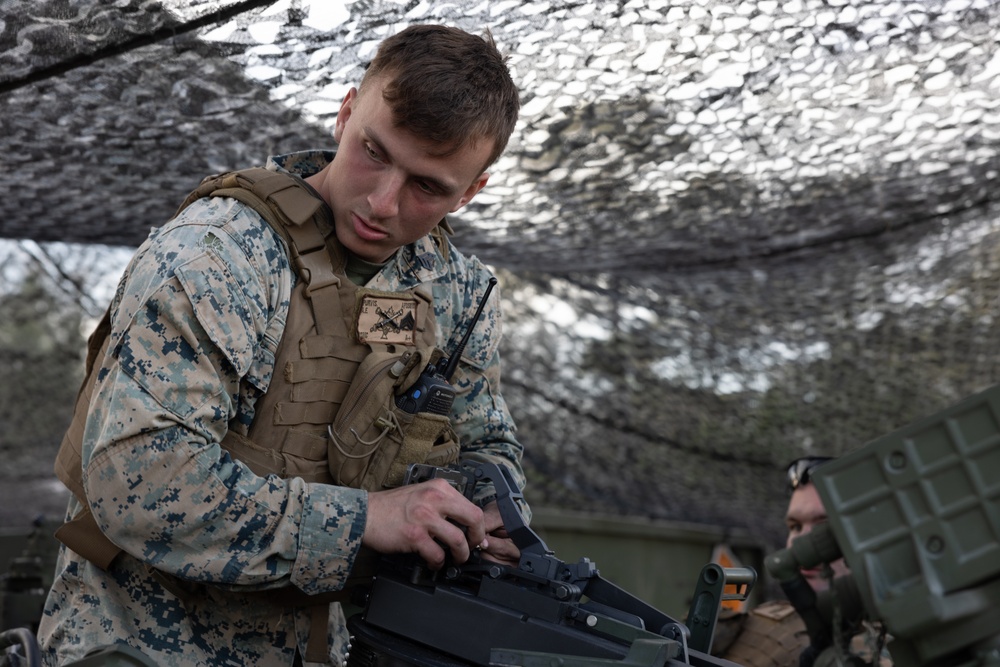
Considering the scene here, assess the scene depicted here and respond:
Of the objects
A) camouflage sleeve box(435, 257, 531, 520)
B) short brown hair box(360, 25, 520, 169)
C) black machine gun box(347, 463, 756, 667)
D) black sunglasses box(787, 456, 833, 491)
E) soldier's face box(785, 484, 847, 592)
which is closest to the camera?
black machine gun box(347, 463, 756, 667)

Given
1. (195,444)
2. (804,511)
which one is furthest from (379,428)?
(804,511)

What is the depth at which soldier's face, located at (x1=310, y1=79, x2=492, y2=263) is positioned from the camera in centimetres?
211

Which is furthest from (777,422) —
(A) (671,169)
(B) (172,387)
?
(B) (172,387)

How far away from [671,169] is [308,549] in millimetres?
2285

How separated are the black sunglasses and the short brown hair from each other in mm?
2138

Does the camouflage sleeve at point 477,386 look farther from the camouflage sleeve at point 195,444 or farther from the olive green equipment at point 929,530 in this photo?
the olive green equipment at point 929,530

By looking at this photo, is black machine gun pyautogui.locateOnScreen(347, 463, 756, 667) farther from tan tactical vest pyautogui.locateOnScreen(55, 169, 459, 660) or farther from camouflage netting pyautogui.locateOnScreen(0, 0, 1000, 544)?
camouflage netting pyautogui.locateOnScreen(0, 0, 1000, 544)

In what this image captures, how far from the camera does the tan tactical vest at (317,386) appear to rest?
2084mm

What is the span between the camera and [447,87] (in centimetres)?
210

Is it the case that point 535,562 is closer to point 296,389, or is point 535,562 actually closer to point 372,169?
point 296,389

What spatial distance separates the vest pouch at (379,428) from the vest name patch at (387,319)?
0.19ft

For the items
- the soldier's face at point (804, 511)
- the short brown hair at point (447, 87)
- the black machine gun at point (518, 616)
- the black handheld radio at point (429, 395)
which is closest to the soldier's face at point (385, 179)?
the short brown hair at point (447, 87)

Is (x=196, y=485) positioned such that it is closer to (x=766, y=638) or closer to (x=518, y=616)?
(x=518, y=616)

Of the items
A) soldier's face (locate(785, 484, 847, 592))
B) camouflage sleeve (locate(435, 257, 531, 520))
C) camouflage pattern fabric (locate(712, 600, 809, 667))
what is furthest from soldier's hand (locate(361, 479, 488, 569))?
soldier's face (locate(785, 484, 847, 592))
